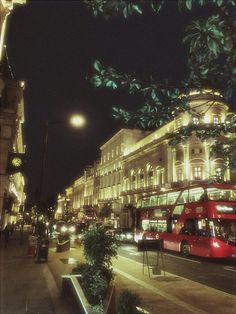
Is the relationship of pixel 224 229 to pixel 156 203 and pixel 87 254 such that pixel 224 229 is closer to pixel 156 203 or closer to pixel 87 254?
pixel 156 203

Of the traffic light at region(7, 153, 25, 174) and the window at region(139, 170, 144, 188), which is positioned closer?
the traffic light at region(7, 153, 25, 174)

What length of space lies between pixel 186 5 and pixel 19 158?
635 inches

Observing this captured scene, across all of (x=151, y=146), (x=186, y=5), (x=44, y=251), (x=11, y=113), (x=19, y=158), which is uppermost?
(x=151, y=146)

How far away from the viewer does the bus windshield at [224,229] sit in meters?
20.8

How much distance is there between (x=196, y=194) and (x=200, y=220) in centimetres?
181

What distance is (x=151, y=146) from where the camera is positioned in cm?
6191

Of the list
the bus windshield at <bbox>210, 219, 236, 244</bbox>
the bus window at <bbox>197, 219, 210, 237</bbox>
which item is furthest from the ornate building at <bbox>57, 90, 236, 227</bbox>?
the bus windshield at <bbox>210, 219, 236, 244</bbox>

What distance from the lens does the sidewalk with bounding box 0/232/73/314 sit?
27.7ft

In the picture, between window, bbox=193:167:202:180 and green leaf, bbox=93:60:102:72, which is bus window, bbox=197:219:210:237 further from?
window, bbox=193:167:202:180

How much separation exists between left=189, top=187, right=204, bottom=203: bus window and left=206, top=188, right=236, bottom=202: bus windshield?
58cm

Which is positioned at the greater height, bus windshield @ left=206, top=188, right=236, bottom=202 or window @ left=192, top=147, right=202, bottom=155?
window @ left=192, top=147, right=202, bottom=155

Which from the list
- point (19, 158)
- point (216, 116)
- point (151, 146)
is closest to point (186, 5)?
point (19, 158)

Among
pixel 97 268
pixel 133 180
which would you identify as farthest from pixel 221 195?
pixel 133 180

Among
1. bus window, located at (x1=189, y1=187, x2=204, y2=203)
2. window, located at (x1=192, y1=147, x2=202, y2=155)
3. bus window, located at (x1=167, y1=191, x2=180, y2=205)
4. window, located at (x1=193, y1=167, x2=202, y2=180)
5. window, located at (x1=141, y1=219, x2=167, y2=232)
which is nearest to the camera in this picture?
bus window, located at (x1=189, y1=187, x2=204, y2=203)
